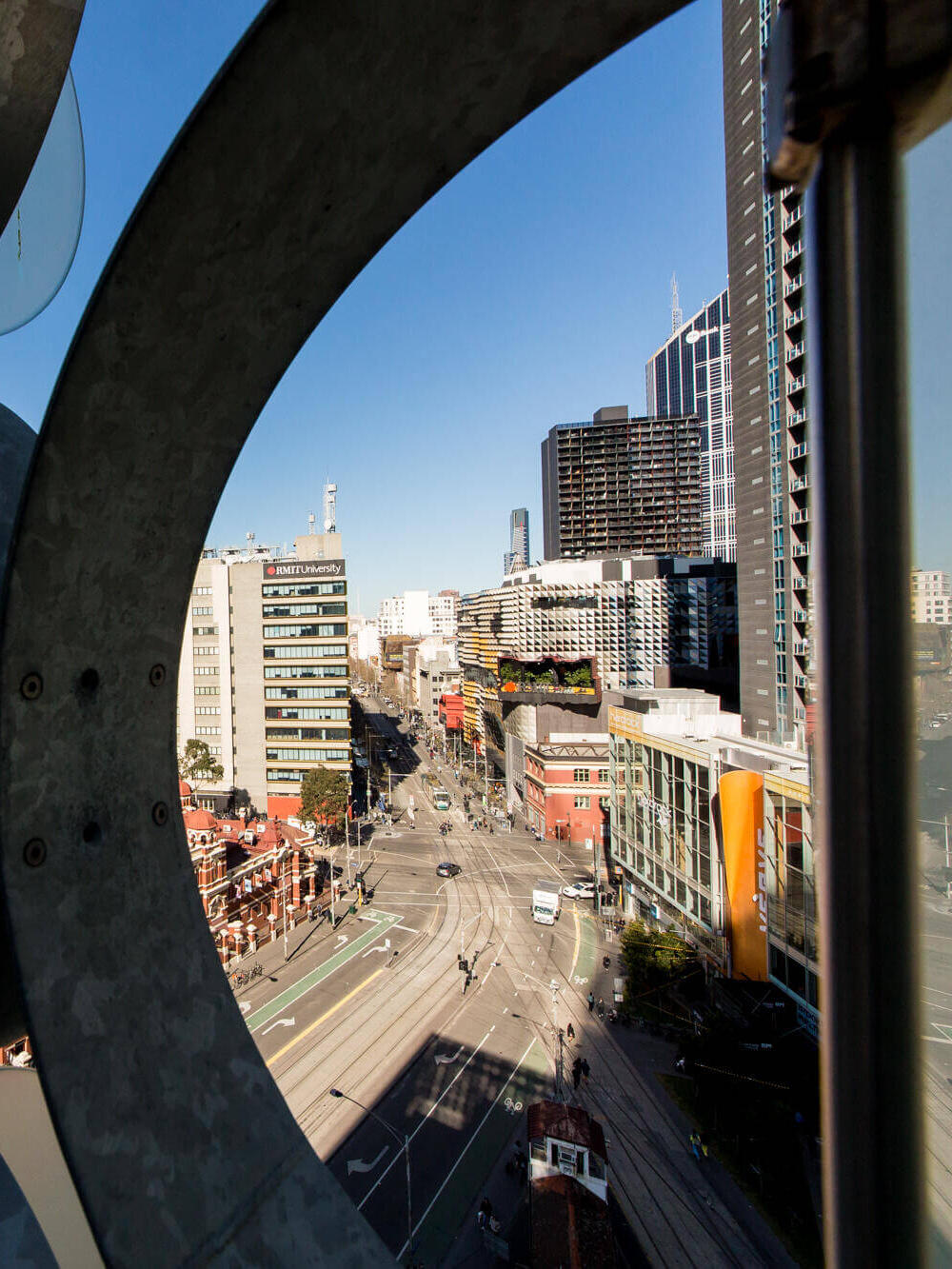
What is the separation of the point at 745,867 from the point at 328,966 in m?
12.1

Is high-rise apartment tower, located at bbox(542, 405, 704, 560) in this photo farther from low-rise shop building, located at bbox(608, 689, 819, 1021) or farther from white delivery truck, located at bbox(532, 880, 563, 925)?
white delivery truck, located at bbox(532, 880, 563, 925)

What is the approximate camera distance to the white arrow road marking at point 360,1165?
11.7 m

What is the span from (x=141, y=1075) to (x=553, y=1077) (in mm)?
15364

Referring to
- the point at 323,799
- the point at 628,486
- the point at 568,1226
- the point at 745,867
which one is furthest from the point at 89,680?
the point at 628,486

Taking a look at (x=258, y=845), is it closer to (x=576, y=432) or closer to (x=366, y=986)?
(x=366, y=986)

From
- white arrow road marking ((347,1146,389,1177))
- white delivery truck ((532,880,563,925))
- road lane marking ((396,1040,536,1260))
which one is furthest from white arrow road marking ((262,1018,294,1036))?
white delivery truck ((532,880,563,925))

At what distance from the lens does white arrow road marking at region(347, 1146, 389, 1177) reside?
11671 millimetres

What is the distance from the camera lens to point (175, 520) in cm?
153

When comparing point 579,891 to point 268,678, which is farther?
point 268,678

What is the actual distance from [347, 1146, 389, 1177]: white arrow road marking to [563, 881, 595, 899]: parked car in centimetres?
1387

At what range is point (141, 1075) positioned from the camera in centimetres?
142

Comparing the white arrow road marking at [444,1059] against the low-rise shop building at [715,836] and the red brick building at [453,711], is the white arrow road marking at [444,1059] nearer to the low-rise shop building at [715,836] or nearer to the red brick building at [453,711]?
the low-rise shop building at [715,836]

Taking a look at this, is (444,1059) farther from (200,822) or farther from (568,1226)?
(200,822)

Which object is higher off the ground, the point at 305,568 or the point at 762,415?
the point at 762,415
